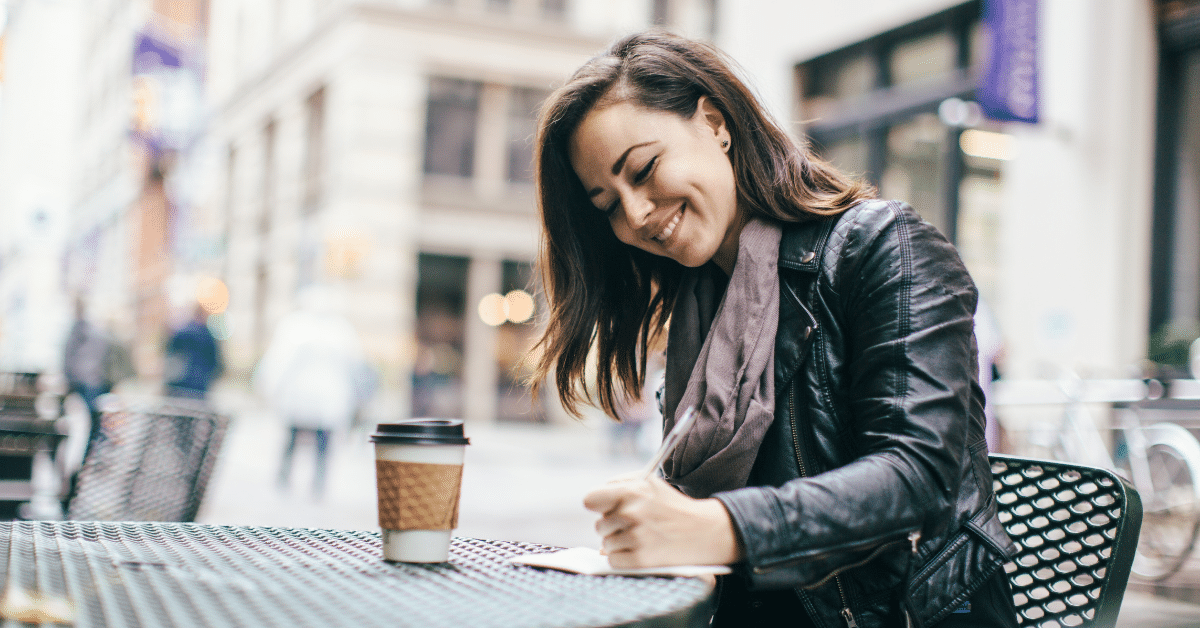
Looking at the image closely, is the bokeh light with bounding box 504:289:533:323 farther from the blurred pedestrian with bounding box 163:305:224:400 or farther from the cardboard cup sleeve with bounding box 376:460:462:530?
the cardboard cup sleeve with bounding box 376:460:462:530

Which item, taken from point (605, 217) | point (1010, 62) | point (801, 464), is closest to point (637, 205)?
point (605, 217)

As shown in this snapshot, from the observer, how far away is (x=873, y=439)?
53.9 inches

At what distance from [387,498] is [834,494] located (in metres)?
0.61

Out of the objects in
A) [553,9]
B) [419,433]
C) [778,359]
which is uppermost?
[553,9]

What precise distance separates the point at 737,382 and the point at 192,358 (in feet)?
30.5

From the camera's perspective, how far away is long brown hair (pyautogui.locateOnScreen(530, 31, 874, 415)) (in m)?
1.69

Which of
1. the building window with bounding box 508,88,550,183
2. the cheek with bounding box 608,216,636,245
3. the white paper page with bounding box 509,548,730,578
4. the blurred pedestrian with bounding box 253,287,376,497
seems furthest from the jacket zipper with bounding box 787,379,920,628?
the building window with bounding box 508,88,550,183

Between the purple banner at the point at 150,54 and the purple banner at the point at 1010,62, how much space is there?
48.2 feet

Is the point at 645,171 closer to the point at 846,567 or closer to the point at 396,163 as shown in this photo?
the point at 846,567

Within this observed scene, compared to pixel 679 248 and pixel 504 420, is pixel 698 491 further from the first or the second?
pixel 504 420

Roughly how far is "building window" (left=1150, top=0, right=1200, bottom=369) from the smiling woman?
6243 millimetres

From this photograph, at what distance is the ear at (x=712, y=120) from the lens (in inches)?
67.7

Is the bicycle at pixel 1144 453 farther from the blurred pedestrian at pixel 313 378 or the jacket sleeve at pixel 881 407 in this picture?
the blurred pedestrian at pixel 313 378

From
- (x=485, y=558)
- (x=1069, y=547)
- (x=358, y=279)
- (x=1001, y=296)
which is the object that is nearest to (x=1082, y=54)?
(x=1001, y=296)
